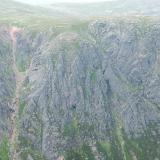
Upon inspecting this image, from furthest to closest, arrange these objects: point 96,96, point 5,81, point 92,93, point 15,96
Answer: point 92,93 < point 96,96 < point 5,81 < point 15,96

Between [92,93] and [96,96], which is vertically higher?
[92,93]

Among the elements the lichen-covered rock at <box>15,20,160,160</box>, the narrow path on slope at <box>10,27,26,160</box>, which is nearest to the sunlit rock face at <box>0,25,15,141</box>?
the narrow path on slope at <box>10,27,26,160</box>

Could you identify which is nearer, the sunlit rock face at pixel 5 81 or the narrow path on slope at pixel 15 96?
the narrow path on slope at pixel 15 96

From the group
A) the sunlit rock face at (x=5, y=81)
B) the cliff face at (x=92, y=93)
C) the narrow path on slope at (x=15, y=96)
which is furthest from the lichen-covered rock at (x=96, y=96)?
the sunlit rock face at (x=5, y=81)

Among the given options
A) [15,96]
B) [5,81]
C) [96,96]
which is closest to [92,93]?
[96,96]

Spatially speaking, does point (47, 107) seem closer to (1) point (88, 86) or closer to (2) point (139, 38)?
(1) point (88, 86)

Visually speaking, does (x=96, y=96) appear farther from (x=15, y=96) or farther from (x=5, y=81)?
(x=5, y=81)

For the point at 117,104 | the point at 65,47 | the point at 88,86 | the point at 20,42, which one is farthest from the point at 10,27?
the point at 117,104

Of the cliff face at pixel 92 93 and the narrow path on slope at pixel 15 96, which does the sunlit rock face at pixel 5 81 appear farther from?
the cliff face at pixel 92 93

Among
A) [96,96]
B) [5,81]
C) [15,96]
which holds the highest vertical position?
[5,81]
